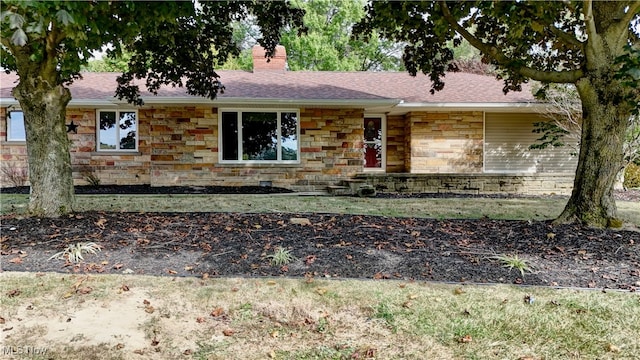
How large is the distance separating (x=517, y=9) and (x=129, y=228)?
5935mm

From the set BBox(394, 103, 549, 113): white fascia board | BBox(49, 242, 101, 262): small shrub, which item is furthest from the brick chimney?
BBox(49, 242, 101, 262): small shrub

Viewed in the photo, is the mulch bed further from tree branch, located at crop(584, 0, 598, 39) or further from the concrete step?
the concrete step

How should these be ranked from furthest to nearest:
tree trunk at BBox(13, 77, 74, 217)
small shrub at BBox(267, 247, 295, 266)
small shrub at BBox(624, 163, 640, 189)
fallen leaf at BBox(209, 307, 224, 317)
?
small shrub at BBox(624, 163, 640, 189) < tree trunk at BBox(13, 77, 74, 217) < small shrub at BBox(267, 247, 295, 266) < fallen leaf at BBox(209, 307, 224, 317)

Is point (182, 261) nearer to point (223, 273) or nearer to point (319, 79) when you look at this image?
point (223, 273)

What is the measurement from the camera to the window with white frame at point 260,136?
38.8ft

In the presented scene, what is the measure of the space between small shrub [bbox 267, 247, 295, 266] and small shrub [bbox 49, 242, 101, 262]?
1.83 m

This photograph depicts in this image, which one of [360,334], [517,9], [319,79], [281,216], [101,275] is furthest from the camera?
→ [319,79]

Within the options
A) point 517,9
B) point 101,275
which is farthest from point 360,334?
point 517,9

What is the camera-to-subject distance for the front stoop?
10484mm

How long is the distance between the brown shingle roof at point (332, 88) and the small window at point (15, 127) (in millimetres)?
617

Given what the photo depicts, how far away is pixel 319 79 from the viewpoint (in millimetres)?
14539

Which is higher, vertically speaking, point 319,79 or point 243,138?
point 319,79

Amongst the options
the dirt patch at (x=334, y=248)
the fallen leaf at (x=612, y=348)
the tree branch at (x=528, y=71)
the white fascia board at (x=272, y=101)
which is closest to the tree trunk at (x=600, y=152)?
the tree branch at (x=528, y=71)

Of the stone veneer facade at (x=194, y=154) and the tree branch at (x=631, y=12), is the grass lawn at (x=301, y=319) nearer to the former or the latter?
the tree branch at (x=631, y=12)
